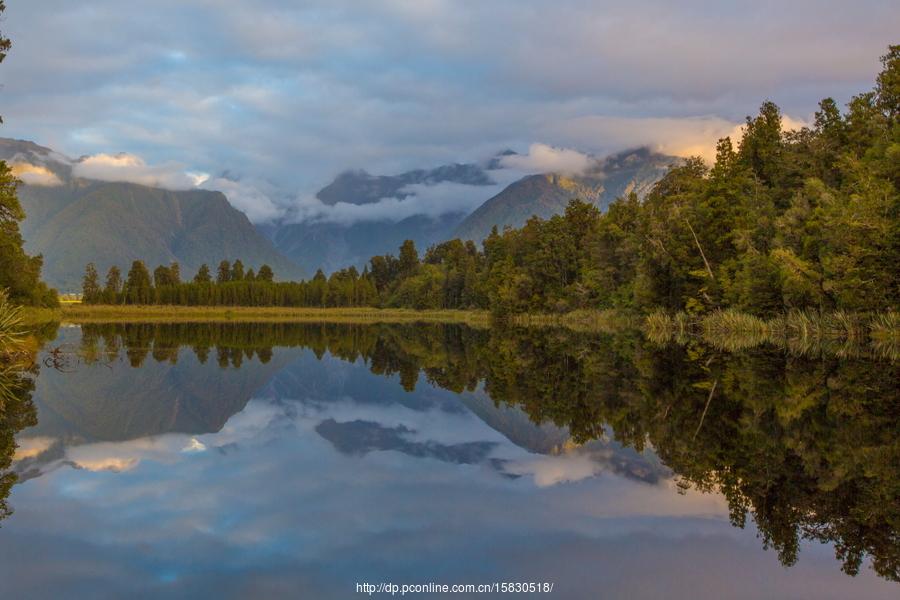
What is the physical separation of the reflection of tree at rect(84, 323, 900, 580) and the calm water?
0.07 meters

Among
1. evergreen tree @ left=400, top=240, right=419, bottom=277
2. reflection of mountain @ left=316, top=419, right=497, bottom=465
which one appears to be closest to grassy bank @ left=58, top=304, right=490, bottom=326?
evergreen tree @ left=400, top=240, right=419, bottom=277

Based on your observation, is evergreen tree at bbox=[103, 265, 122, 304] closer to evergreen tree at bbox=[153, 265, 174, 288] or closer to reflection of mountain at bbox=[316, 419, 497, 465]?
evergreen tree at bbox=[153, 265, 174, 288]

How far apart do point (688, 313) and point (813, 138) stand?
17141 mm

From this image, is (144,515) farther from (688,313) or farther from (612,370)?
(688,313)

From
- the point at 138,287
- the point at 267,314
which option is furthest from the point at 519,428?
the point at 138,287

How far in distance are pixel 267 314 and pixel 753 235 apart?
398 ft

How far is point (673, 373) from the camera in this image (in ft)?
89.7

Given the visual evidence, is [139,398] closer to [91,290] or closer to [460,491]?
[460,491]

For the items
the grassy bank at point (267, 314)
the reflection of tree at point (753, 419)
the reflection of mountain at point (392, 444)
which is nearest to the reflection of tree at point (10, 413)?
the reflection of mountain at point (392, 444)

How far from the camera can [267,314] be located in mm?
159500

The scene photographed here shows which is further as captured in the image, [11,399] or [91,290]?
[91,290]

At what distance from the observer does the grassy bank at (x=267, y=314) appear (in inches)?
5079

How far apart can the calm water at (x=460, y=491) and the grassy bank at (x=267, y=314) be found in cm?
9774

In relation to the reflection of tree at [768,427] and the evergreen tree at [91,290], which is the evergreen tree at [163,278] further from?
the reflection of tree at [768,427]
